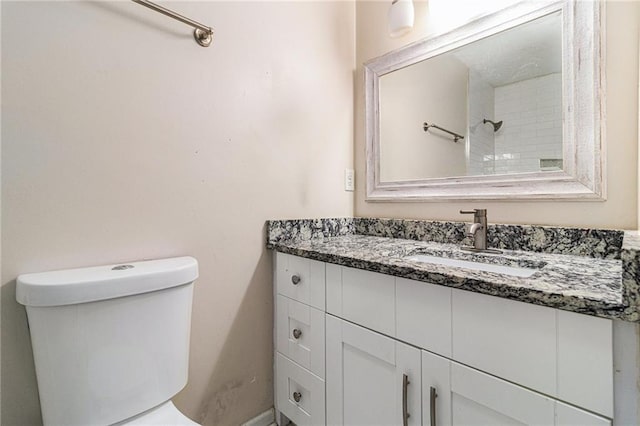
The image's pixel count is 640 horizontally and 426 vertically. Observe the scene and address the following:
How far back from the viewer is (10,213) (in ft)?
2.41

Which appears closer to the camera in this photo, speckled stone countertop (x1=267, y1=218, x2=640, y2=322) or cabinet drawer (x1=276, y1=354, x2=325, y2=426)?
speckled stone countertop (x1=267, y1=218, x2=640, y2=322)

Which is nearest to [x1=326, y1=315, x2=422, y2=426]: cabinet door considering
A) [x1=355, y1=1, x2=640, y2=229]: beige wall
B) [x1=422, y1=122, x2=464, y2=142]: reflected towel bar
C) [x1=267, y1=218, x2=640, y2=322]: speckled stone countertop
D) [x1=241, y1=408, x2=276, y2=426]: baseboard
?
[x1=267, y1=218, x2=640, y2=322]: speckled stone countertop

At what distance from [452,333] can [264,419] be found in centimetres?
93

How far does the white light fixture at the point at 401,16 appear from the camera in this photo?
4.07ft

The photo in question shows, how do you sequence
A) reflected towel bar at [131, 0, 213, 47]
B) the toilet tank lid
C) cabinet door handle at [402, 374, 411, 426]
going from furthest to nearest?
1. reflected towel bar at [131, 0, 213, 47]
2. cabinet door handle at [402, 374, 411, 426]
3. the toilet tank lid

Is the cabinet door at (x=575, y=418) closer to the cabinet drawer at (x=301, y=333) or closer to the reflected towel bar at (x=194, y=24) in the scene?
the cabinet drawer at (x=301, y=333)

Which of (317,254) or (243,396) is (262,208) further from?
(243,396)

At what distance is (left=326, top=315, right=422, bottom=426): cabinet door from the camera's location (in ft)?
2.52

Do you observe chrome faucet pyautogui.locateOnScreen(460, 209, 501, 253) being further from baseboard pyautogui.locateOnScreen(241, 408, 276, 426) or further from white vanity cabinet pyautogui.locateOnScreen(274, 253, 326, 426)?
baseboard pyautogui.locateOnScreen(241, 408, 276, 426)

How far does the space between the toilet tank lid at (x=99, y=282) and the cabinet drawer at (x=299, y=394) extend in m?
0.55

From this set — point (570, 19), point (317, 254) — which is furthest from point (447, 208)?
point (570, 19)

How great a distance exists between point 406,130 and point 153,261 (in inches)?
47.0

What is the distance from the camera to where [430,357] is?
28.7 inches

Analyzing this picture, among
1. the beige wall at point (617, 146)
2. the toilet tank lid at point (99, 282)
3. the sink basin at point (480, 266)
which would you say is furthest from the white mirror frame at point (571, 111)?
the toilet tank lid at point (99, 282)
